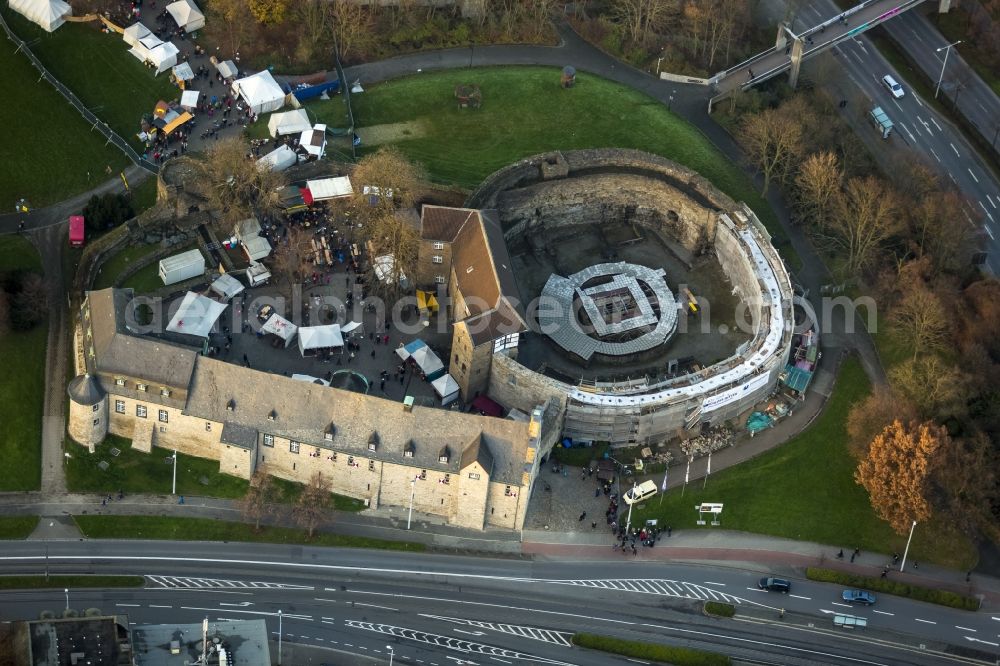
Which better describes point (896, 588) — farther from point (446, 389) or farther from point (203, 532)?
point (203, 532)

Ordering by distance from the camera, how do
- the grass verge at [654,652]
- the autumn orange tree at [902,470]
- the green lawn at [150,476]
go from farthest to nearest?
1. the green lawn at [150,476]
2. the autumn orange tree at [902,470]
3. the grass verge at [654,652]

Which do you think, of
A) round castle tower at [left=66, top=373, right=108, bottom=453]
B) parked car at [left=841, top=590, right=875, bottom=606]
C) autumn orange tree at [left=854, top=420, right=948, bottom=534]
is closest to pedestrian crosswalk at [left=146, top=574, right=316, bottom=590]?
round castle tower at [left=66, top=373, right=108, bottom=453]

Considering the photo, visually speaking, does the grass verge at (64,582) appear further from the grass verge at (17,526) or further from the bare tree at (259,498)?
the bare tree at (259,498)

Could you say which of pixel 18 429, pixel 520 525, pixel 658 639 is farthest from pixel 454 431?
pixel 18 429

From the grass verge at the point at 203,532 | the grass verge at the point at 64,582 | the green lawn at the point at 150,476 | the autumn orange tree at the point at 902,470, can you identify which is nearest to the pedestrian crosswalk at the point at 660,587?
the grass verge at the point at 203,532

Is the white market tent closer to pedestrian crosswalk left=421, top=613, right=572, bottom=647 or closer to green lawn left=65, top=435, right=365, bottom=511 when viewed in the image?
green lawn left=65, top=435, right=365, bottom=511

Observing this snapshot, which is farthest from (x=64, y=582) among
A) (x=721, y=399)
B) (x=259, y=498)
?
(x=721, y=399)
